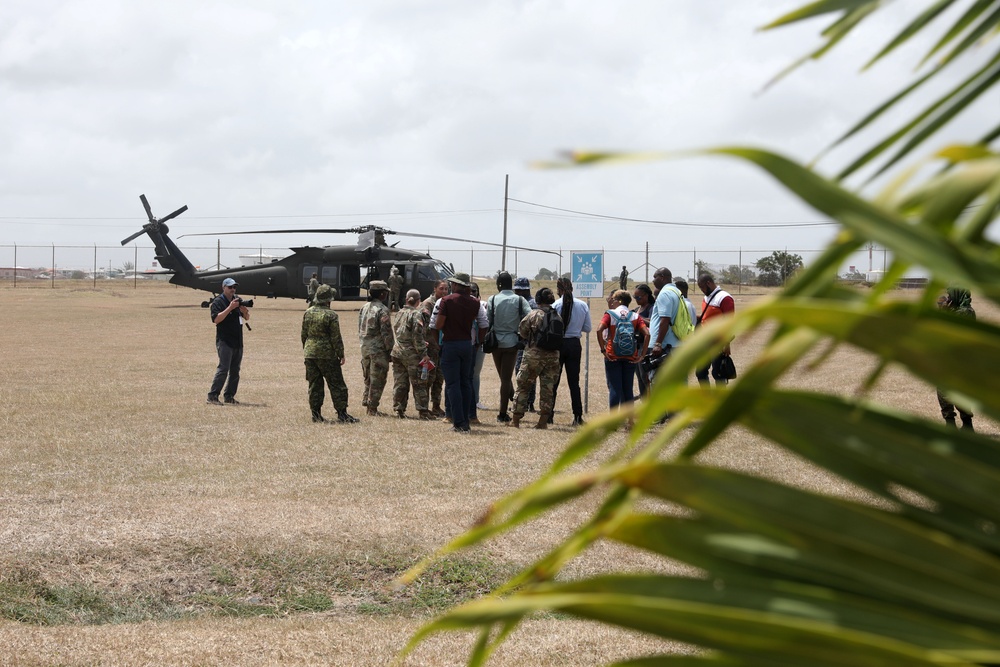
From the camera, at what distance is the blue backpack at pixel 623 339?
35.8ft

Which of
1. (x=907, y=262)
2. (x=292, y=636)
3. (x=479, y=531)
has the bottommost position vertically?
(x=292, y=636)

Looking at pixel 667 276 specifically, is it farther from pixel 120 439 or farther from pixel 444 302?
pixel 120 439

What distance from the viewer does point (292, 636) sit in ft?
16.4

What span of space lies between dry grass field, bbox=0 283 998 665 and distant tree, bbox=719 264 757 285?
1473 inches

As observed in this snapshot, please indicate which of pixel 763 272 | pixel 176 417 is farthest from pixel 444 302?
pixel 763 272

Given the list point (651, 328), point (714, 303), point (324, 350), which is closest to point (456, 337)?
point (324, 350)

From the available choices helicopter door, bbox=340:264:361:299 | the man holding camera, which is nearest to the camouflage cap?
the man holding camera

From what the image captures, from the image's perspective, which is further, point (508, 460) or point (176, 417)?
point (176, 417)

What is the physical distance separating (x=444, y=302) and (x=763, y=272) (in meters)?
40.8

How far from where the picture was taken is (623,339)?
429 inches

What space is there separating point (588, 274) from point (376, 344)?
302 centimetres

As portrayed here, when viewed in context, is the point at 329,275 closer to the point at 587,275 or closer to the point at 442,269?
the point at 442,269

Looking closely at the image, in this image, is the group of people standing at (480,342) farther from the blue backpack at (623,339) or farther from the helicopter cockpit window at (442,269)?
the helicopter cockpit window at (442,269)

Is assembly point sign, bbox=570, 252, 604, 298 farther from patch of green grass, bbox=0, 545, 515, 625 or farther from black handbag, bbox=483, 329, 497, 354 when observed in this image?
patch of green grass, bbox=0, 545, 515, 625
